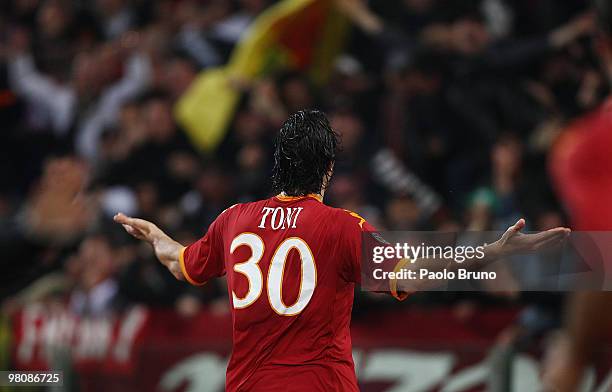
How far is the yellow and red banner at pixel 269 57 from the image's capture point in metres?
10.1

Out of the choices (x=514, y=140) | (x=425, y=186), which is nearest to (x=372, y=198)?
(x=425, y=186)

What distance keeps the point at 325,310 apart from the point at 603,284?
5.41 feet

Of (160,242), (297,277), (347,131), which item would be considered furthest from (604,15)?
(347,131)

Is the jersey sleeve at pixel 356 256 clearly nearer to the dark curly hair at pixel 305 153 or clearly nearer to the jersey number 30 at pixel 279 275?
the jersey number 30 at pixel 279 275

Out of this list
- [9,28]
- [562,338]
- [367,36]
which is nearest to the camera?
[562,338]

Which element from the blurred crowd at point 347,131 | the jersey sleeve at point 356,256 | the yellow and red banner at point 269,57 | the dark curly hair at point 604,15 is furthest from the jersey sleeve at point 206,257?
the yellow and red banner at point 269,57

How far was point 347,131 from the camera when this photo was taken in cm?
917

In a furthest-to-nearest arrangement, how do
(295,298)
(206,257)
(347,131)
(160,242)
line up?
1. (347,131)
2. (160,242)
3. (206,257)
4. (295,298)

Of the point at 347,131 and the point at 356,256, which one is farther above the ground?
the point at 347,131

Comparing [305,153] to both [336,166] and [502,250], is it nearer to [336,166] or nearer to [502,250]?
[502,250]

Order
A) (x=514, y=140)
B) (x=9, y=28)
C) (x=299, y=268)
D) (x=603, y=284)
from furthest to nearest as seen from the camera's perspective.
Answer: (x=9, y=28) → (x=514, y=140) → (x=299, y=268) → (x=603, y=284)

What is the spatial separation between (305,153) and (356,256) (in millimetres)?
488

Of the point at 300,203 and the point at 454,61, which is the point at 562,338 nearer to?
the point at 300,203

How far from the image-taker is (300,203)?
4531mm
